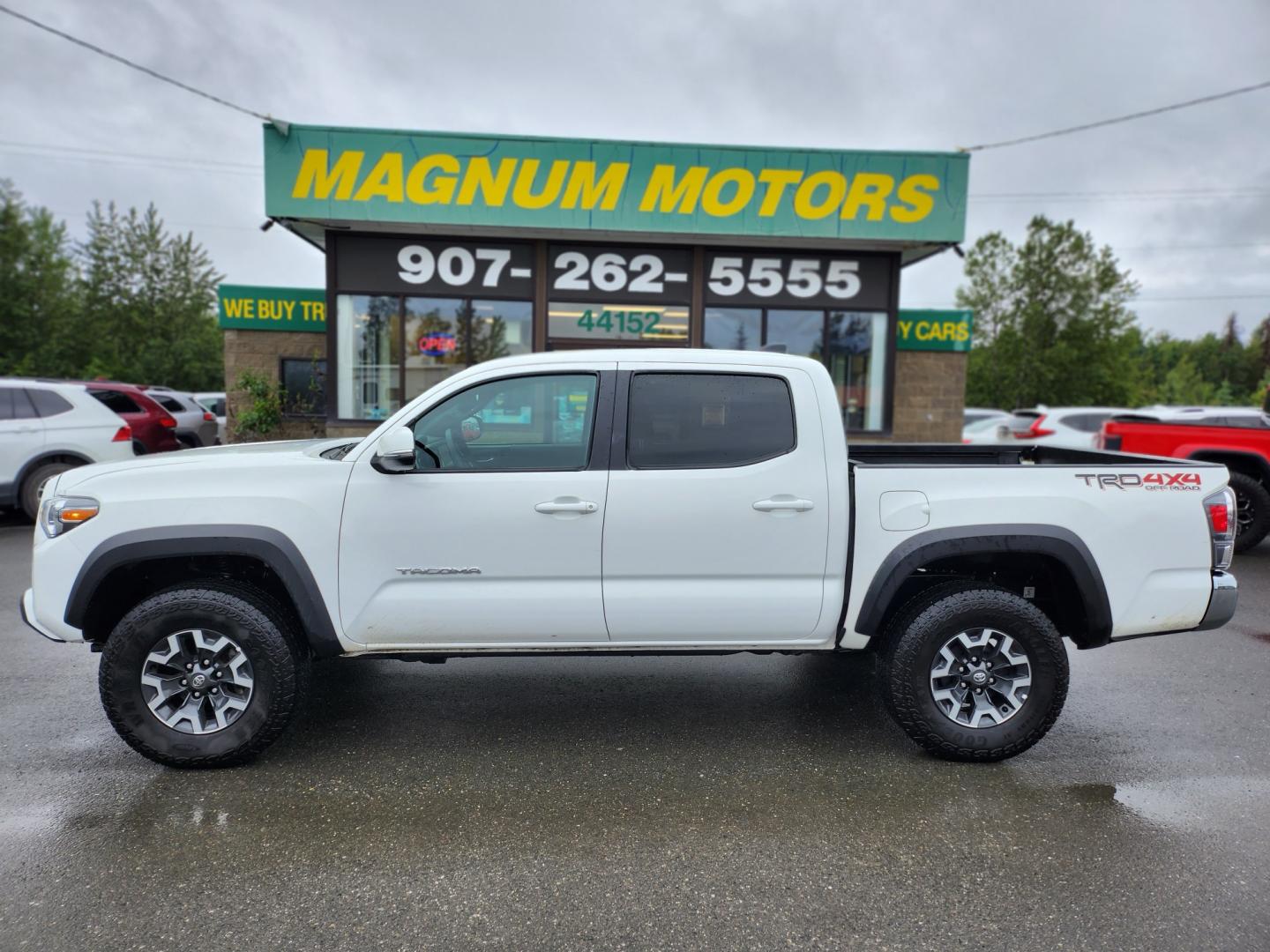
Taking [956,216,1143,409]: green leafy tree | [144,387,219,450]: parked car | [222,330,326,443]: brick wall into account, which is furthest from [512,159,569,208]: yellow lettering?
[956,216,1143,409]: green leafy tree

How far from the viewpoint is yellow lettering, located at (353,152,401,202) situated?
12.5 metres

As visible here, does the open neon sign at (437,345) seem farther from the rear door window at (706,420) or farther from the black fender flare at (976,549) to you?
the black fender flare at (976,549)

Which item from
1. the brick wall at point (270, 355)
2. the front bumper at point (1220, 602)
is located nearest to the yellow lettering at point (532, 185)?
the brick wall at point (270, 355)

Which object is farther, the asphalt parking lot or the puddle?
the puddle

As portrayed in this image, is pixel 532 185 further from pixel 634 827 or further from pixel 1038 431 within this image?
pixel 634 827

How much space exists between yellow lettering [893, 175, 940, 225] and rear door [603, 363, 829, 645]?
410 inches

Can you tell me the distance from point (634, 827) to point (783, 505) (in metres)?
1.48

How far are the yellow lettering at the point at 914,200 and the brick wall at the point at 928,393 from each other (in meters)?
2.67

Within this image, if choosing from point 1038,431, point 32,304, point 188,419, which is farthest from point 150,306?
point 1038,431

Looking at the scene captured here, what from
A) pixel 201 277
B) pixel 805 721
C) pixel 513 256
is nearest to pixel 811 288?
pixel 513 256

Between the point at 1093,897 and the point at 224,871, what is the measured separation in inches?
118

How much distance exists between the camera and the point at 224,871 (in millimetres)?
2906

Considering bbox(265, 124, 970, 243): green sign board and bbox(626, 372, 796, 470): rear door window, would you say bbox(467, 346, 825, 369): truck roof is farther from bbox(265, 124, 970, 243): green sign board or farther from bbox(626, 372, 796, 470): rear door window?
bbox(265, 124, 970, 243): green sign board

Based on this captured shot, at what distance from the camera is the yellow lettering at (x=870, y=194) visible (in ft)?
42.2
